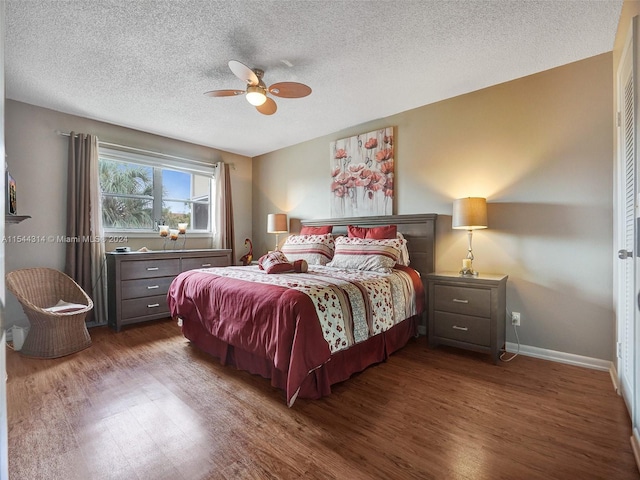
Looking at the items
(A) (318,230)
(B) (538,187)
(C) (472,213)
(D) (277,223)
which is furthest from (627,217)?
(D) (277,223)

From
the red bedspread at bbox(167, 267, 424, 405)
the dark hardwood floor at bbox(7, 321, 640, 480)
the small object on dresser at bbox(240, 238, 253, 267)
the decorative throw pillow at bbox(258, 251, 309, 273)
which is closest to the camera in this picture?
the dark hardwood floor at bbox(7, 321, 640, 480)

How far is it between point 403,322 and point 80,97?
3.97 m

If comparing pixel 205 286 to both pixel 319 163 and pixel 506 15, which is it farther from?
pixel 506 15

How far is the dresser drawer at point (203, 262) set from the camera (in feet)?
13.2

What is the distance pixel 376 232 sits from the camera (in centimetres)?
337

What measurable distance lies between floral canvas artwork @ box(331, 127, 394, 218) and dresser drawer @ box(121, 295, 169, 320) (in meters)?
2.50

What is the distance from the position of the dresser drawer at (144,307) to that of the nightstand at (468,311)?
317cm

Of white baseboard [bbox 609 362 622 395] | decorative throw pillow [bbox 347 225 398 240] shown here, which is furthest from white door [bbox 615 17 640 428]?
decorative throw pillow [bbox 347 225 398 240]

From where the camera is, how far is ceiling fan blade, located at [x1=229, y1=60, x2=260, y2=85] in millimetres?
2148

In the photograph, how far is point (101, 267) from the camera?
368cm

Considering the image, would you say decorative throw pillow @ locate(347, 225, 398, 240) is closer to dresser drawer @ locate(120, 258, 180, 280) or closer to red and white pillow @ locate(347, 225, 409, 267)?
red and white pillow @ locate(347, 225, 409, 267)

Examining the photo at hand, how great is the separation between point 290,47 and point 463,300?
2.51 meters

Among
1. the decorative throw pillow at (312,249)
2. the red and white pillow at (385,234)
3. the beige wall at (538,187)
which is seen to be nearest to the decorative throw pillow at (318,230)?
the decorative throw pillow at (312,249)

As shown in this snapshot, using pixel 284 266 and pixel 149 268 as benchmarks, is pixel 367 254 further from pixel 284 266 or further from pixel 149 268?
pixel 149 268
